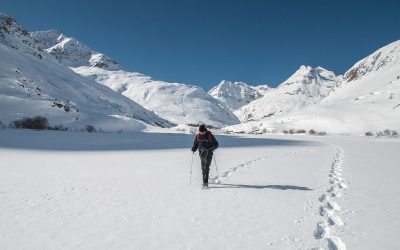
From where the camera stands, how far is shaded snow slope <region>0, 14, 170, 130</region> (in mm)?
50562

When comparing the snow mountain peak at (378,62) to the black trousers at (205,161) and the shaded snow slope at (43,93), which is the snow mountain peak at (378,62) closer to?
the shaded snow slope at (43,93)

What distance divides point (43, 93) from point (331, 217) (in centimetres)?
6497

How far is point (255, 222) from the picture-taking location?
8.59m

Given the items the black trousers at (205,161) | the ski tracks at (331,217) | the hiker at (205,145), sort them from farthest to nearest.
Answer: the hiker at (205,145) < the black trousers at (205,161) < the ski tracks at (331,217)

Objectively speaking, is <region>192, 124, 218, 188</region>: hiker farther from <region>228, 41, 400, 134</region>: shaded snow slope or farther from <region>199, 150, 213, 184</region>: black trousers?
Answer: <region>228, 41, 400, 134</region>: shaded snow slope

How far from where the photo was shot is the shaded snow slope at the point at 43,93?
50562 mm

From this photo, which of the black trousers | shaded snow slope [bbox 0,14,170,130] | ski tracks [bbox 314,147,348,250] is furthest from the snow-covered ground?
shaded snow slope [bbox 0,14,170,130]

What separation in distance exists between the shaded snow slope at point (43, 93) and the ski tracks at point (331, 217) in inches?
1553

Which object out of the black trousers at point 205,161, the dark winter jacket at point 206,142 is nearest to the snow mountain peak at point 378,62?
the dark winter jacket at point 206,142

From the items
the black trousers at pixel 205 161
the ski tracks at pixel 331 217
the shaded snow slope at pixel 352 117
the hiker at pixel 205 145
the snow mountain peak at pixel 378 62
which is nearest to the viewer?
the ski tracks at pixel 331 217

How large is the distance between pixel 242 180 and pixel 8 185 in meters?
8.07

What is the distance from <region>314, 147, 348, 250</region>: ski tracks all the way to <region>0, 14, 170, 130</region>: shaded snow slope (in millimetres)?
39436

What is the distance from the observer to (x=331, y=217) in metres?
8.81

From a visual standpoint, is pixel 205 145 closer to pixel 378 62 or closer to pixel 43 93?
pixel 43 93
